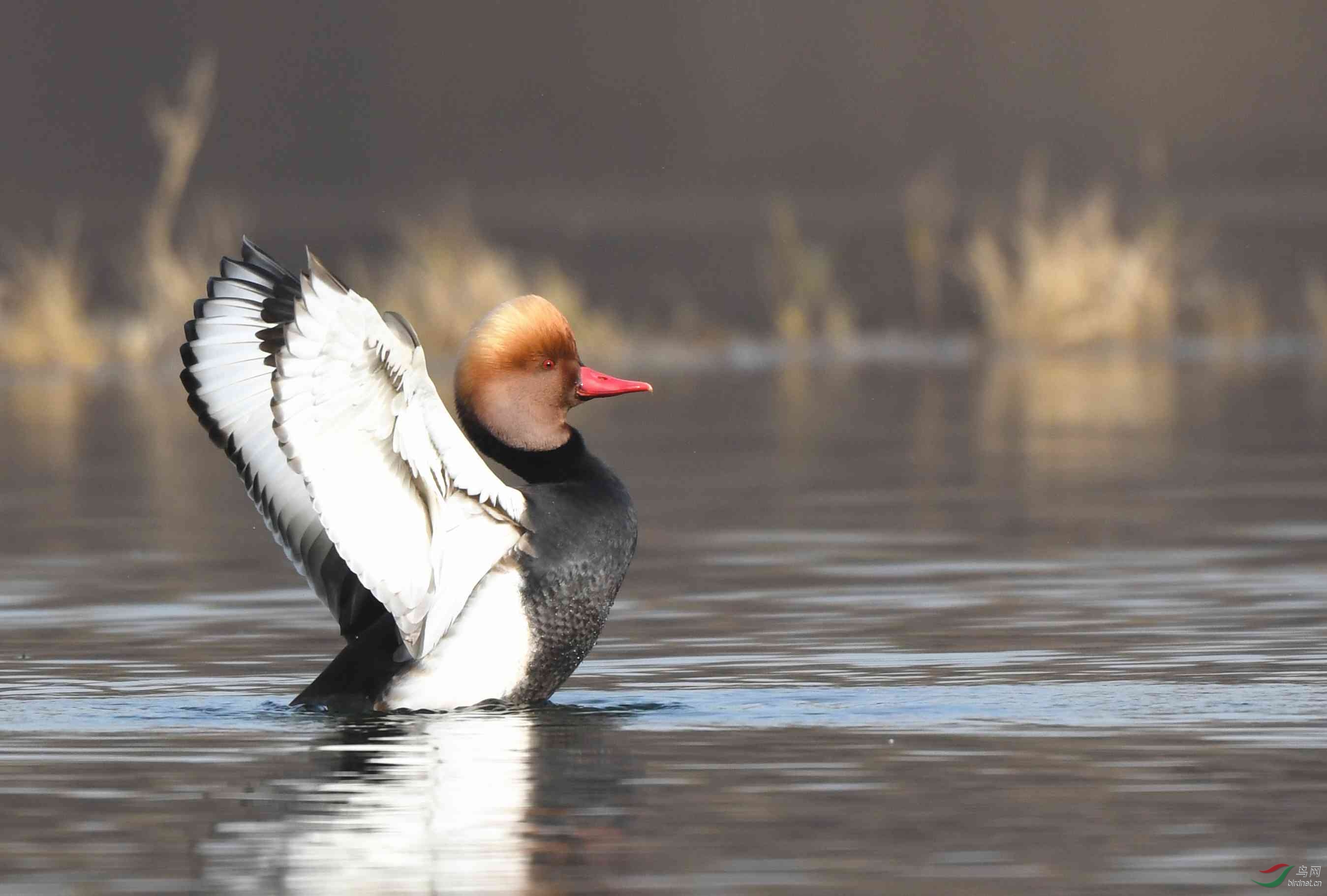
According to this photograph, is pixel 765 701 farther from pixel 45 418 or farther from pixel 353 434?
pixel 45 418

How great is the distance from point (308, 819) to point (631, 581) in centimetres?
506

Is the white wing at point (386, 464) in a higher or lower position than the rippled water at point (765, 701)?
higher

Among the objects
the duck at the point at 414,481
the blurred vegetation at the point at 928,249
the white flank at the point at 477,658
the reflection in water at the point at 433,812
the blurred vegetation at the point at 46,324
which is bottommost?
the reflection in water at the point at 433,812

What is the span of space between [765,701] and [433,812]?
1858 mm

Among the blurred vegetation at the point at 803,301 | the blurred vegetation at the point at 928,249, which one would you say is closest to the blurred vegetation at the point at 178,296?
the blurred vegetation at the point at 803,301

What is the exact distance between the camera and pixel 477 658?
869 cm

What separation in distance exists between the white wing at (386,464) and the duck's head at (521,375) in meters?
0.38

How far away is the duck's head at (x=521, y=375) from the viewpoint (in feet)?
29.6

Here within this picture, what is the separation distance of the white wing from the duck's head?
15.1 inches

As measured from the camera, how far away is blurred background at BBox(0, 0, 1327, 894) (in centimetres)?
682

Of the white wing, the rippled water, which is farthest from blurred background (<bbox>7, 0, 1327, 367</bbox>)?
the white wing

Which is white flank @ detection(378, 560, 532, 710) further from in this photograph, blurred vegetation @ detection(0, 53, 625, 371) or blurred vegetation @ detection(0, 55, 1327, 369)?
blurred vegetation @ detection(0, 53, 625, 371)

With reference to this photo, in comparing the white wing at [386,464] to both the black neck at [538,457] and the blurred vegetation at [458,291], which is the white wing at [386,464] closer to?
the black neck at [538,457]

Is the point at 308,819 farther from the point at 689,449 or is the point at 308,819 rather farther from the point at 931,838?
the point at 689,449
